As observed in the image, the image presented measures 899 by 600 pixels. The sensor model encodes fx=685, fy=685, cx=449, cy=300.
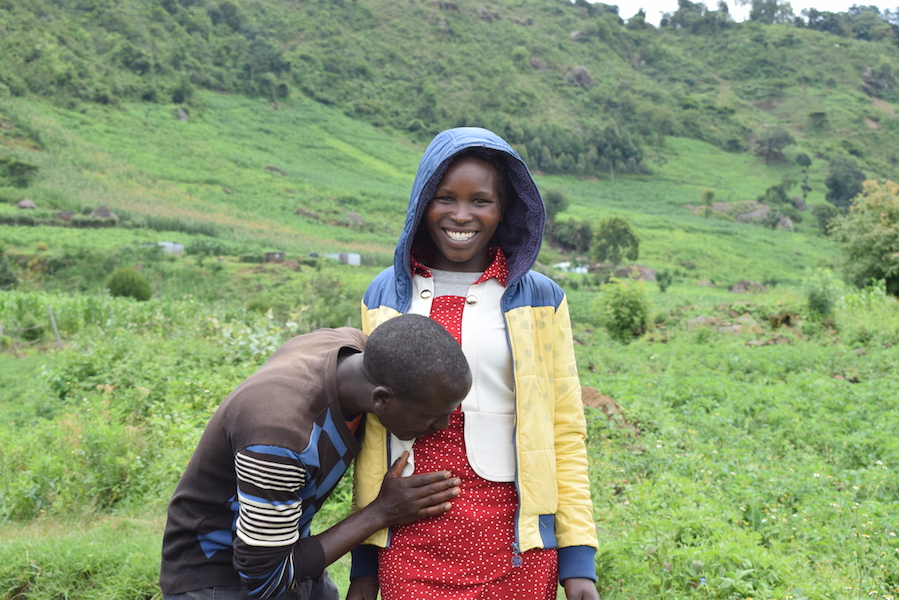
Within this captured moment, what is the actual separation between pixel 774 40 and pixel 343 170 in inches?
2692

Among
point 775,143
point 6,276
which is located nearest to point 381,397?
point 6,276

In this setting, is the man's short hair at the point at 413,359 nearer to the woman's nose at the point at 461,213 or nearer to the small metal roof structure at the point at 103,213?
the woman's nose at the point at 461,213

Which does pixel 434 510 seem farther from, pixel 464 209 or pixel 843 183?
pixel 843 183

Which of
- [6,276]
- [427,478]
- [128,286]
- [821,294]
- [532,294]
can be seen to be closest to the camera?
[427,478]

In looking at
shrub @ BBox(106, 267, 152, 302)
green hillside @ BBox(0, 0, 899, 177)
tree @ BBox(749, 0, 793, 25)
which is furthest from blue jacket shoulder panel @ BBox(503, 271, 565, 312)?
tree @ BBox(749, 0, 793, 25)

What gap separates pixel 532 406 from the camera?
1.73 metres

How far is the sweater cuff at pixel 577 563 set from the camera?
5.75 ft

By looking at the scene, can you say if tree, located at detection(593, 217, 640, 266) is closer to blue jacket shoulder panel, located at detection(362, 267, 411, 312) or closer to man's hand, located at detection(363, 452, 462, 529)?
blue jacket shoulder panel, located at detection(362, 267, 411, 312)

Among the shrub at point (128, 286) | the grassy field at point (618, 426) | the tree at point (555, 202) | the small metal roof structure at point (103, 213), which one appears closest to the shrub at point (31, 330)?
the grassy field at point (618, 426)

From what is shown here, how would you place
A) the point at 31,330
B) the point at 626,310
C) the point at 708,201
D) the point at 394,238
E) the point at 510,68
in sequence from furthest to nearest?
the point at 510,68
the point at 708,201
the point at 394,238
the point at 626,310
the point at 31,330

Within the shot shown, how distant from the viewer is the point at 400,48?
74250mm

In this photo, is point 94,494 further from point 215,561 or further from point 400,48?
point 400,48

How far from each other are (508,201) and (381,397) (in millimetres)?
765

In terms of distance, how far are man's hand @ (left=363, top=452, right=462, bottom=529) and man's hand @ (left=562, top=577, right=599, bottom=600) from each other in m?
0.39
